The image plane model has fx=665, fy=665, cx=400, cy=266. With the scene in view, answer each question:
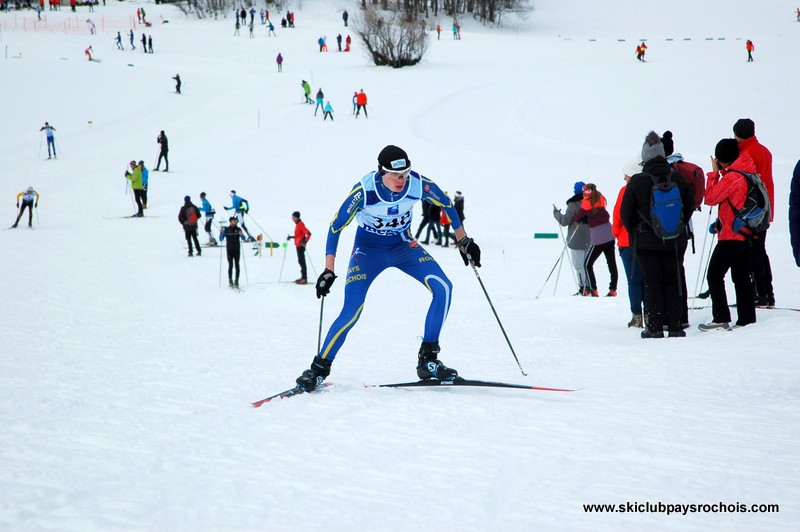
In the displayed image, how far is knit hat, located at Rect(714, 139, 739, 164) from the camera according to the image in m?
6.29

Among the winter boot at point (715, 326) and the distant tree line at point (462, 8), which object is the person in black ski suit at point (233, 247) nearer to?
the winter boot at point (715, 326)

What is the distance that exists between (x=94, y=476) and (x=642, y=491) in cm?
267

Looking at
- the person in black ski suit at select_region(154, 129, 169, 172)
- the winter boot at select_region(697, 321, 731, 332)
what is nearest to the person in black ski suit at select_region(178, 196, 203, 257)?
the person in black ski suit at select_region(154, 129, 169, 172)

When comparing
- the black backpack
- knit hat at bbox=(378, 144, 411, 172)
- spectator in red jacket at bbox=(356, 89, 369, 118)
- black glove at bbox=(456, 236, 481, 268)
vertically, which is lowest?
black glove at bbox=(456, 236, 481, 268)

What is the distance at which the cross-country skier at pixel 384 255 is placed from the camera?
5.00m

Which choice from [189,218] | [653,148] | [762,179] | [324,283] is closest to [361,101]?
[189,218]

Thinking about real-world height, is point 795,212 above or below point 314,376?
above

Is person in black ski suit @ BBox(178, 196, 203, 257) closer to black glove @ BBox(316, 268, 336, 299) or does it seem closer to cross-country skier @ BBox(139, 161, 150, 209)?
cross-country skier @ BBox(139, 161, 150, 209)

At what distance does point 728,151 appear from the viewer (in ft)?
20.6

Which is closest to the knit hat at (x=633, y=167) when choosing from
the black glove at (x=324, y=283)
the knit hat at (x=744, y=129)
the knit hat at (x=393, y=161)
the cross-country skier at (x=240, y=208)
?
the knit hat at (x=744, y=129)

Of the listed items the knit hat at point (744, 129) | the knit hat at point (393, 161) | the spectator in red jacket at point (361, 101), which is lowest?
the knit hat at point (393, 161)

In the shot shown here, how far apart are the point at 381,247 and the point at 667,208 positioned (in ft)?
9.15

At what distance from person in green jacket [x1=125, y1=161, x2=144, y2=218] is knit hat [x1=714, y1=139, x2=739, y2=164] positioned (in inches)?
664

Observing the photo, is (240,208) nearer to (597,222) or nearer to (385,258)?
(597,222)
